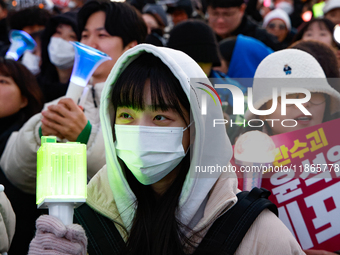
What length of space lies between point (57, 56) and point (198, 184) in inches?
117

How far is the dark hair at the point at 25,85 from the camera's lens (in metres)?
3.90

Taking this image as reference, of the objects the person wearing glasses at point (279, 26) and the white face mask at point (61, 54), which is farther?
the person wearing glasses at point (279, 26)

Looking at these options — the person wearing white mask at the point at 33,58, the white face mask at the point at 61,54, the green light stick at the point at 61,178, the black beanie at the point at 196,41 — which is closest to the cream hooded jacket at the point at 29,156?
the green light stick at the point at 61,178

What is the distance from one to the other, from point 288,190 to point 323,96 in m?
0.73

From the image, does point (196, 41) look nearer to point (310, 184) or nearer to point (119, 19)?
point (119, 19)

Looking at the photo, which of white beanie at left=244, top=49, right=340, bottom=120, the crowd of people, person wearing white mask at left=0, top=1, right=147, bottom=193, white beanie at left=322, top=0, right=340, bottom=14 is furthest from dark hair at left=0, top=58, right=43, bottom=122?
white beanie at left=322, top=0, right=340, bottom=14

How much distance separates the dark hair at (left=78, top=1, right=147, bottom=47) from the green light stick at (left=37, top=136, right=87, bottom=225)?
79.0 inches

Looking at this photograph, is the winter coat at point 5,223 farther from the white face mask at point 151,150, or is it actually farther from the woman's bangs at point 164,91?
the woman's bangs at point 164,91

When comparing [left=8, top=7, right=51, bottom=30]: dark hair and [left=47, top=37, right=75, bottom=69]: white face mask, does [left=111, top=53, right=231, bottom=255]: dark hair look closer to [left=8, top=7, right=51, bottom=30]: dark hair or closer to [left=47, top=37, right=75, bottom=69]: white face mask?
[left=47, top=37, right=75, bottom=69]: white face mask

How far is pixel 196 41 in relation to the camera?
165 inches

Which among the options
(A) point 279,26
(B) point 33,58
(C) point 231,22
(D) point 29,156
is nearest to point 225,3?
(C) point 231,22

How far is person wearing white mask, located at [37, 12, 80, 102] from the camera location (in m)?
4.51

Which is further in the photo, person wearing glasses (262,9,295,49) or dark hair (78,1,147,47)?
person wearing glasses (262,9,295,49)

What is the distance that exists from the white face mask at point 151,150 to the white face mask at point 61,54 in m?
2.66
